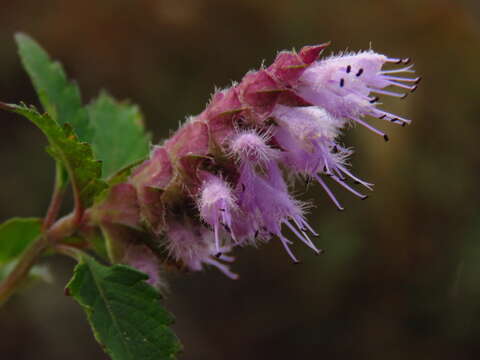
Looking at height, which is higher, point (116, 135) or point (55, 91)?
point (116, 135)

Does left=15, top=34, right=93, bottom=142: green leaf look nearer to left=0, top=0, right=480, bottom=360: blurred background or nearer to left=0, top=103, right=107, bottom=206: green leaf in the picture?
left=0, top=103, right=107, bottom=206: green leaf

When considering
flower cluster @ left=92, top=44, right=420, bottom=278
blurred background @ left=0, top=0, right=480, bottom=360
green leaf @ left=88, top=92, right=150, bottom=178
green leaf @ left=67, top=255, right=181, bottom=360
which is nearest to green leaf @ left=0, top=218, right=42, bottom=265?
green leaf @ left=88, top=92, right=150, bottom=178

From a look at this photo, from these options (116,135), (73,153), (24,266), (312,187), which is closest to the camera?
(73,153)

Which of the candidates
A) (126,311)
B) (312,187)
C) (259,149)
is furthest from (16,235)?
(312,187)

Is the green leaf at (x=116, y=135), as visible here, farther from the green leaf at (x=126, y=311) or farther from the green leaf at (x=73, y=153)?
the green leaf at (x=126, y=311)

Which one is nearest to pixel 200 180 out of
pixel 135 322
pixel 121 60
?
pixel 135 322

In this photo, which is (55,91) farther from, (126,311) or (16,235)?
(126,311)

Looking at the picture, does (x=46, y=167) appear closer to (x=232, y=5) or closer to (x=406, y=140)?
(x=232, y=5)
